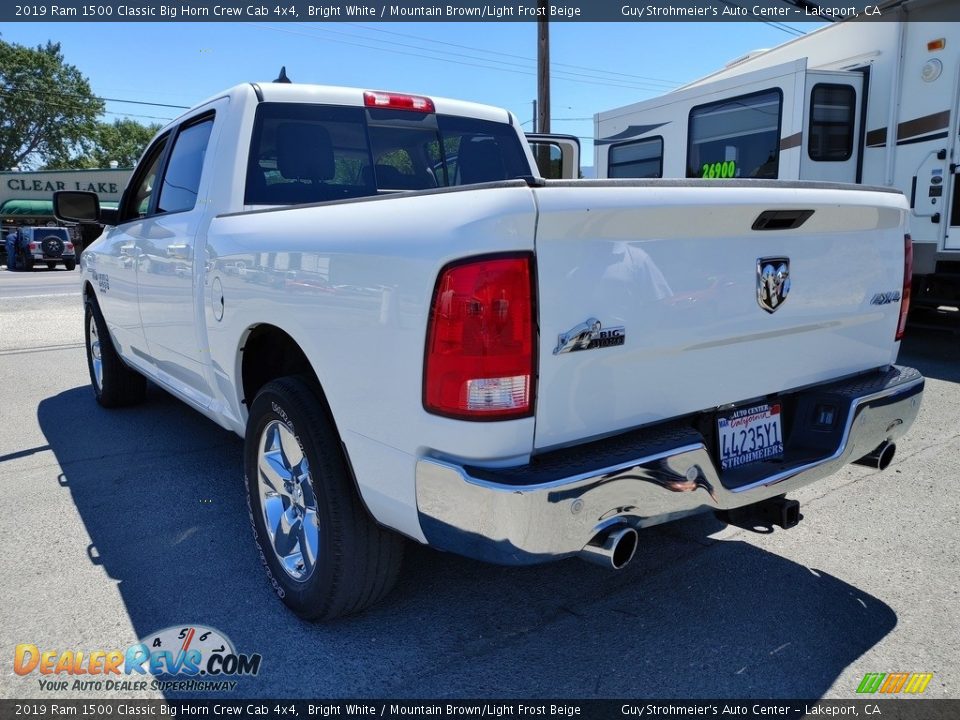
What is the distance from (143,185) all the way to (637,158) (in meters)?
7.60

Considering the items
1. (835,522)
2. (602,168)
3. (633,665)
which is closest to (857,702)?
(633,665)

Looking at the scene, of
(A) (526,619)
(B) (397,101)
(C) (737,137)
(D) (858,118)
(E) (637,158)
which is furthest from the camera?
(E) (637,158)

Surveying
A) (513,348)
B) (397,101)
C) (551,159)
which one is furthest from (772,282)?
(551,159)

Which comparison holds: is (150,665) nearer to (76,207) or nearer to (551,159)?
(76,207)

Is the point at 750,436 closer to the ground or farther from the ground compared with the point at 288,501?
farther from the ground

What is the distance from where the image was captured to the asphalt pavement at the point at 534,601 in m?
2.41

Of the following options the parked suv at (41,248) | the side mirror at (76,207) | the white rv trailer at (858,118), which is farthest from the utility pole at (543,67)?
the parked suv at (41,248)

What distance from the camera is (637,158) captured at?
10.7 meters

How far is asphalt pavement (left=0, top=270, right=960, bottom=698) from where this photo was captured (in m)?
2.41

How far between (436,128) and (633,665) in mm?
2891

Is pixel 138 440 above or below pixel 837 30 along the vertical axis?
below

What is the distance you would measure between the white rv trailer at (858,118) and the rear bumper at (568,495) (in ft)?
21.9

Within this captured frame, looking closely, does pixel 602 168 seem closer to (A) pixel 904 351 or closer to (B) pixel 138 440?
(A) pixel 904 351

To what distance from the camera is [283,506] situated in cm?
283
